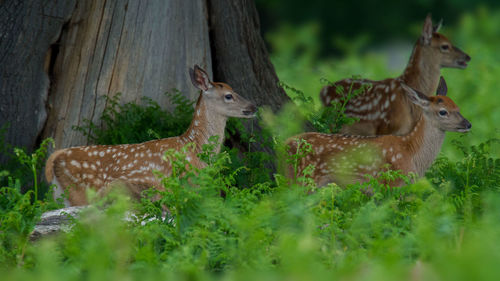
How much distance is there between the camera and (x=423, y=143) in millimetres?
7277

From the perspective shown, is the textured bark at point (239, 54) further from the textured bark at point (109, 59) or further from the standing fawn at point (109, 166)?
the standing fawn at point (109, 166)

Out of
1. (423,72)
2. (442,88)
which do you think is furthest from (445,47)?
(442,88)

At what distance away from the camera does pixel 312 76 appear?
14617mm

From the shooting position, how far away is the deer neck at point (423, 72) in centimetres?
912

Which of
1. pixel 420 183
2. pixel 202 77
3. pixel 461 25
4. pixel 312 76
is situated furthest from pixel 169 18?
pixel 461 25

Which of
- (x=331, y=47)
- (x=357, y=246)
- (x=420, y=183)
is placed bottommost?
(x=331, y=47)

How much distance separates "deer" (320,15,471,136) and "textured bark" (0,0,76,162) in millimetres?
2858

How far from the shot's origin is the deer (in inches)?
344

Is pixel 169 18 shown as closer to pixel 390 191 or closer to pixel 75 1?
pixel 75 1

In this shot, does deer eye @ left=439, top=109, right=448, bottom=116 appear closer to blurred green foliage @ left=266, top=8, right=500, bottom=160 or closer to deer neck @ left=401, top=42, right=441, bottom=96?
blurred green foliage @ left=266, top=8, right=500, bottom=160

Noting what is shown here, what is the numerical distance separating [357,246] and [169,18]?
3.49 meters

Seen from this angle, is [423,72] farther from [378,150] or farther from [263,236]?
[263,236]

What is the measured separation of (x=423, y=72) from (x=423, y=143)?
2.05 meters

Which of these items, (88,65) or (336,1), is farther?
(336,1)
